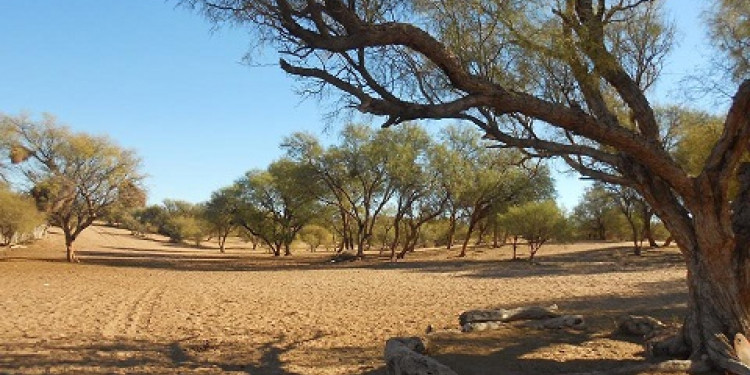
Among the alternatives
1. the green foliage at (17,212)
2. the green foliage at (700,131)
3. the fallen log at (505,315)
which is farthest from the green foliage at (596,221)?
the fallen log at (505,315)

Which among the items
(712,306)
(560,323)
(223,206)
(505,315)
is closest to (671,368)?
(712,306)

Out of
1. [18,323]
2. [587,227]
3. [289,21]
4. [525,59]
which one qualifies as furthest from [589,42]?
[587,227]

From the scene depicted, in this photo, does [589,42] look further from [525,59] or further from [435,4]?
[435,4]

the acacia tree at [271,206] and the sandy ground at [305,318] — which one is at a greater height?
the acacia tree at [271,206]

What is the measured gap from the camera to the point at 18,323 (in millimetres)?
11719

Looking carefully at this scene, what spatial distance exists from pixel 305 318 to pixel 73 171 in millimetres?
24194

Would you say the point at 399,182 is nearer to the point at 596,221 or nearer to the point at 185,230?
the point at 596,221

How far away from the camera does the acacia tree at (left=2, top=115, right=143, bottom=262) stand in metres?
30.8

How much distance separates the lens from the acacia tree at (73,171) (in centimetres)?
3084

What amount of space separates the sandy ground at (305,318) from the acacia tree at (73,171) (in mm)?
5710

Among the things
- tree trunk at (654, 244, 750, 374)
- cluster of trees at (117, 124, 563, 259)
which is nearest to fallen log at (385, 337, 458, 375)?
tree trunk at (654, 244, 750, 374)

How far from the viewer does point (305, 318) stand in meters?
12.9

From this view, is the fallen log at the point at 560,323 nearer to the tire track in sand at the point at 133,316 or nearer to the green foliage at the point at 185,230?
the tire track in sand at the point at 133,316

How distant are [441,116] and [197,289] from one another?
659 inches
